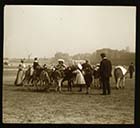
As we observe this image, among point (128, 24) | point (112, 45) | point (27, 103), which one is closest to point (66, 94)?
point (27, 103)

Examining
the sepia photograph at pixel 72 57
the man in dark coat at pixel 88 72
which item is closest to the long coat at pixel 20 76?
the sepia photograph at pixel 72 57

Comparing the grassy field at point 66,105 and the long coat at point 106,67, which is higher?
the long coat at point 106,67

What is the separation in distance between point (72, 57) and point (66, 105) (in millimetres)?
199

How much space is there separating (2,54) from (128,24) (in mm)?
533

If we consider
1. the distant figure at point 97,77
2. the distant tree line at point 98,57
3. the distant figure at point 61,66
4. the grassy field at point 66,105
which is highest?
the distant tree line at point 98,57

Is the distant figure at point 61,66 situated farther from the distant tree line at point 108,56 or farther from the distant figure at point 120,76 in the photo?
the distant figure at point 120,76

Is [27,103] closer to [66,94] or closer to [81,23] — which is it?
[66,94]

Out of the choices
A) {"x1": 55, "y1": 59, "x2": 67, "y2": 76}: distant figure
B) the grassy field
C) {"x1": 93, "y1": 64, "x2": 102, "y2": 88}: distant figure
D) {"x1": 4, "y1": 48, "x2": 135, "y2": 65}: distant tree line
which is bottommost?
the grassy field

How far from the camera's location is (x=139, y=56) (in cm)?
111

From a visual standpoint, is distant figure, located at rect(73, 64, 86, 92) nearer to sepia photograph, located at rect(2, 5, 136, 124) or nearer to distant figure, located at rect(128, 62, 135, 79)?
sepia photograph, located at rect(2, 5, 136, 124)

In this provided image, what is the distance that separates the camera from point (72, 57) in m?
1.10

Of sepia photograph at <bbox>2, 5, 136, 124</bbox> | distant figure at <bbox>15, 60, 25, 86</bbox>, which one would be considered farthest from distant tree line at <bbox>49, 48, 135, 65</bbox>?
distant figure at <bbox>15, 60, 25, 86</bbox>

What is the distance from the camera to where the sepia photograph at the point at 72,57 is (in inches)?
43.1

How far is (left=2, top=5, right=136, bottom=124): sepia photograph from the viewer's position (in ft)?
3.59
